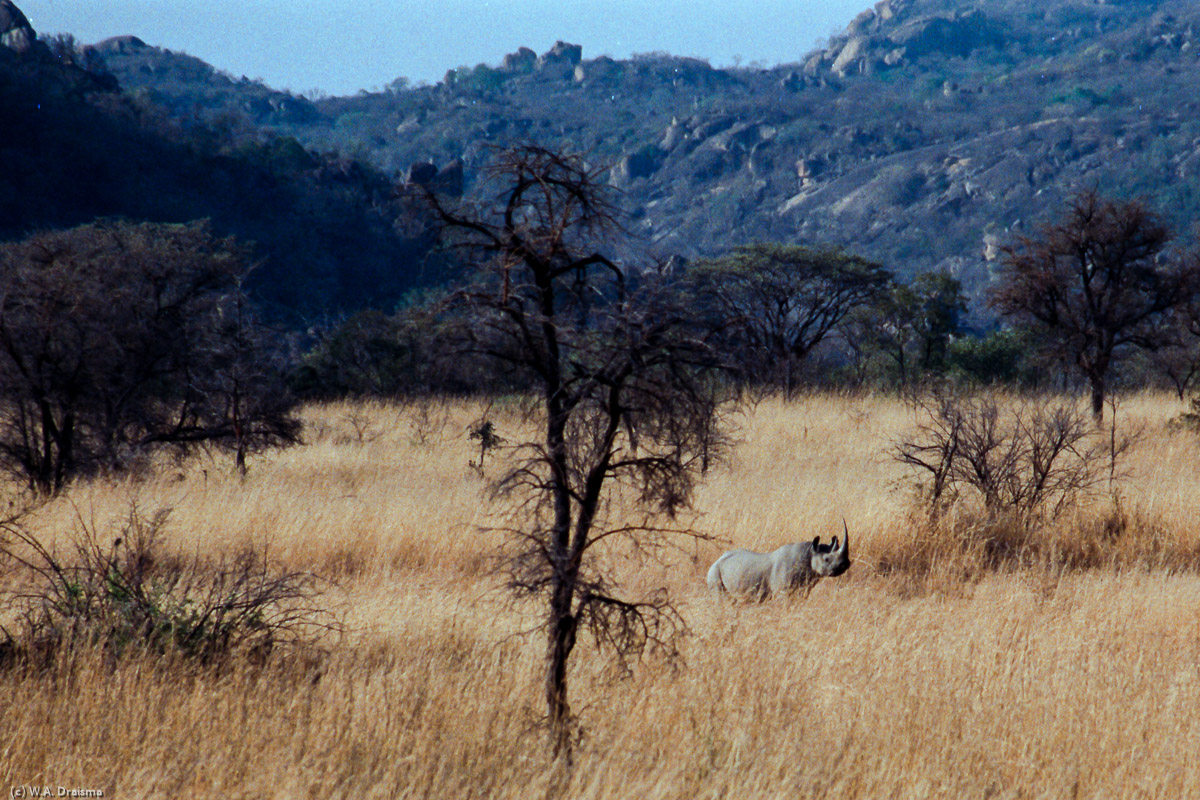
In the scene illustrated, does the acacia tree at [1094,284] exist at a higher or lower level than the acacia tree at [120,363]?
→ higher

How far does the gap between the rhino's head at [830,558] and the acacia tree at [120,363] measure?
762 centimetres

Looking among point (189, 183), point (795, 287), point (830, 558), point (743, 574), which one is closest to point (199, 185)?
point (189, 183)

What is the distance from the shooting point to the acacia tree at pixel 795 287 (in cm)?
2436

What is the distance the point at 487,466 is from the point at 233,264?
17.3 feet

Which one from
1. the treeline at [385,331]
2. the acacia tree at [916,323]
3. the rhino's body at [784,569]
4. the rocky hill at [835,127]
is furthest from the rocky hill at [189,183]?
the rhino's body at [784,569]

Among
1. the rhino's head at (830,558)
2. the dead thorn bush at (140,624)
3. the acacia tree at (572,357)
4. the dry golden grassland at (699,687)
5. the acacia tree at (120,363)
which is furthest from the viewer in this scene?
the acacia tree at (120,363)

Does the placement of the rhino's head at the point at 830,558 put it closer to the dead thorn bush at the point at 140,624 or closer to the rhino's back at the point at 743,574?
the rhino's back at the point at 743,574

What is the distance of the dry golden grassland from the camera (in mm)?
3496

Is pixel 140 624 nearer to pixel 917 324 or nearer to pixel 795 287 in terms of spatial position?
pixel 795 287

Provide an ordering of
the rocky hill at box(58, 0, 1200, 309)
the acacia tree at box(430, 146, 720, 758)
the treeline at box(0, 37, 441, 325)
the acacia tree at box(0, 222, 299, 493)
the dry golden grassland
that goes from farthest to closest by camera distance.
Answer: the rocky hill at box(58, 0, 1200, 309) < the treeline at box(0, 37, 441, 325) < the acacia tree at box(0, 222, 299, 493) < the dry golden grassland < the acacia tree at box(430, 146, 720, 758)

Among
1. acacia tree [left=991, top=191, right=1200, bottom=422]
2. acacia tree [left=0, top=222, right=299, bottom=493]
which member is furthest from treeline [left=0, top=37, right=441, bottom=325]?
acacia tree [left=991, top=191, right=1200, bottom=422]

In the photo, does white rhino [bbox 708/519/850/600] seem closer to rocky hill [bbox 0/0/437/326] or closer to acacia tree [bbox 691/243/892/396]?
acacia tree [bbox 691/243/892/396]

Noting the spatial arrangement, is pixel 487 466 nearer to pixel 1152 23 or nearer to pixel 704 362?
pixel 704 362

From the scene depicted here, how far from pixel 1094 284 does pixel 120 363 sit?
51.8 ft
